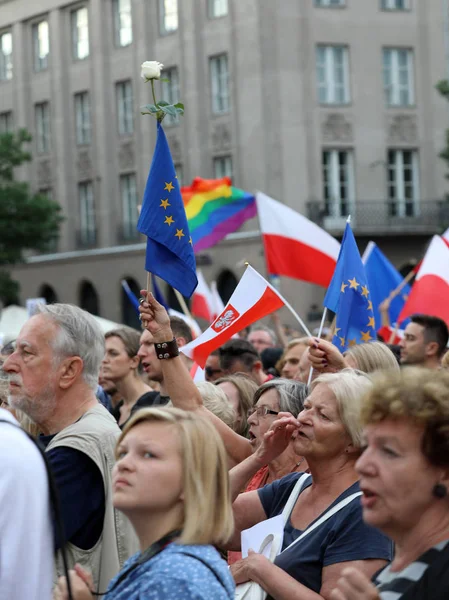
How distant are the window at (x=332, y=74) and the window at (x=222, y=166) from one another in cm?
359

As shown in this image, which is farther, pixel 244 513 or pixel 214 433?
pixel 244 513

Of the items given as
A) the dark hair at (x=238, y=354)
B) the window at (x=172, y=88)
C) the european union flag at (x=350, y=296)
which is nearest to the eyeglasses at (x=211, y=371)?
the dark hair at (x=238, y=354)

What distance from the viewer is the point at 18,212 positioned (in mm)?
40312

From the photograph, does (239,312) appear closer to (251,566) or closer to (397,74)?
(251,566)

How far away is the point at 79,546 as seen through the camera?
4.38 m

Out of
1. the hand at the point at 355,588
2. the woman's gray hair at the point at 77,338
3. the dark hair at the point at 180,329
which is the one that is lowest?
the hand at the point at 355,588

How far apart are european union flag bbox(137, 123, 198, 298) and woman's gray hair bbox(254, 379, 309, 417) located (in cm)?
81

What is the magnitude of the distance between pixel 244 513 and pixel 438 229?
114ft

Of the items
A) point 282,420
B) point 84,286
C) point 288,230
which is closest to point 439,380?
point 282,420

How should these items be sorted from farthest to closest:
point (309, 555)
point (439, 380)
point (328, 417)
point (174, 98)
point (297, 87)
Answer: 1. point (174, 98)
2. point (297, 87)
3. point (328, 417)
4. point (309, 555)
5. point (439, 380)

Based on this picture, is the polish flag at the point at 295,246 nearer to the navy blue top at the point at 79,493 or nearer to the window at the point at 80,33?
the navy blue top at the point at 79,493

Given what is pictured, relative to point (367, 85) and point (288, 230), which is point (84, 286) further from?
point (288, 230)

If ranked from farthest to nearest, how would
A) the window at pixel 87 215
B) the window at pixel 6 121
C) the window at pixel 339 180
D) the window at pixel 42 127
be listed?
the window at pixel 6 121, the window at pixel 42 127, the window at pixel 87 215, the window at pixel 339 180

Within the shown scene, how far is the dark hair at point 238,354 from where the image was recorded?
31.4 feet
